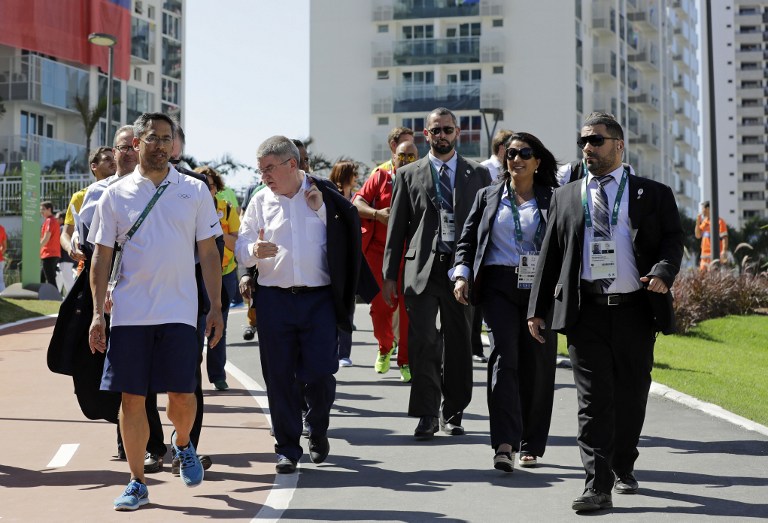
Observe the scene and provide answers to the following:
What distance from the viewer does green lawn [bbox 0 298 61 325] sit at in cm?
2122

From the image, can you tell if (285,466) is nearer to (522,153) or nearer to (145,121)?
(145,121)

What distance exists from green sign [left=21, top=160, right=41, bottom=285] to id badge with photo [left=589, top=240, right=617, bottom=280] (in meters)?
21.5

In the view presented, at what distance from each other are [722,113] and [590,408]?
564 feet

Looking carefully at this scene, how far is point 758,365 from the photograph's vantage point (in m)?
17.1

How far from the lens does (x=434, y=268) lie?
9.55m

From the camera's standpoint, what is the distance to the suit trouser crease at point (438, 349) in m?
9.42

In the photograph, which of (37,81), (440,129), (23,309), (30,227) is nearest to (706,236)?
(30,227)

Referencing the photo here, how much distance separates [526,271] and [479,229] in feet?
1.50

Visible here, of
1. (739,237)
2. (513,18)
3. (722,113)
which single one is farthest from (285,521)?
(722,113)

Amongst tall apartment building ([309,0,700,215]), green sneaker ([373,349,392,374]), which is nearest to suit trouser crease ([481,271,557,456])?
green sneaker ([373,349,392,374])

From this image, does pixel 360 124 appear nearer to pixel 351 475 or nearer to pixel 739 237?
pixel 739 237

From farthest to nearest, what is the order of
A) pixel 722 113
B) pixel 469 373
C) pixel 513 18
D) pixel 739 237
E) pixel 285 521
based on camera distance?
pixel 722 113
pixel 739 237
pixel 513 18
pixel 469 373
pixel 285 521

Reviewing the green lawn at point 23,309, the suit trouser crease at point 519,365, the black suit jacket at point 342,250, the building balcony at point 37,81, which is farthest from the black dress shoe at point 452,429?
the building balcony at point 37,81

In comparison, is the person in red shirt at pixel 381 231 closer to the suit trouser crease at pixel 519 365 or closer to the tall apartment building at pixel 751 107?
the suit trouser crease at pixel 519 365
